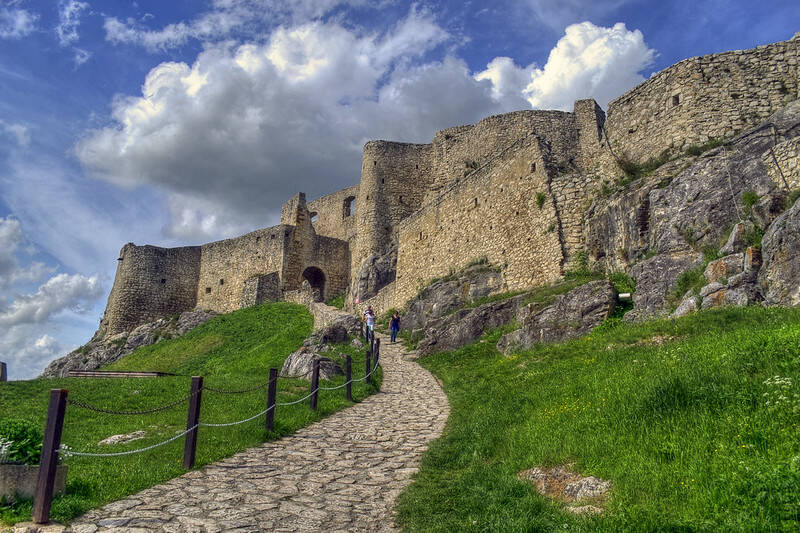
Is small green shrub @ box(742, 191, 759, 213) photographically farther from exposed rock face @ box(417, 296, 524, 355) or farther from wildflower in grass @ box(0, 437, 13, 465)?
wildflower in grass @ box(0, 437, 13, 465)

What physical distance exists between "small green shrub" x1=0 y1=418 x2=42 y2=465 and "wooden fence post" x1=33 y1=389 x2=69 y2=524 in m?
0.38

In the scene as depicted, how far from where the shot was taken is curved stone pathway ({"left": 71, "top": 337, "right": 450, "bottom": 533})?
535 centimetres

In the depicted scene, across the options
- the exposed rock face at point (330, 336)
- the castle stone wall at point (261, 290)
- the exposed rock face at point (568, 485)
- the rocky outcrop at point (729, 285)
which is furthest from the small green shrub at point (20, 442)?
the castle stone wall at point (261, 290)

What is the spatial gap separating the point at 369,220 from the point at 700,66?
24171 millimetres

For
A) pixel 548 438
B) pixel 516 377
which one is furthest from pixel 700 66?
pixel 548 438

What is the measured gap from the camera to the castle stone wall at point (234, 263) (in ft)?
129

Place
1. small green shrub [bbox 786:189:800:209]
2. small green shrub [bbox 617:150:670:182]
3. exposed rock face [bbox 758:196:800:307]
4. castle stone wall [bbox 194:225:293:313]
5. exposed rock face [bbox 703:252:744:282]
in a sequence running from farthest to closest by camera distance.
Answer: castle stone wall [bbox 194:225:293:313] < small green shrub [bbox 617:150:670:182] < small green shrub [bbox 786:189:800:209] < exposed rock face [bbox 703:252:744:282] < exposed rock face [bbox 758:196:800:307]

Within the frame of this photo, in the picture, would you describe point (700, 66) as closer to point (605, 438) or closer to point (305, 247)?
point (605, 438)

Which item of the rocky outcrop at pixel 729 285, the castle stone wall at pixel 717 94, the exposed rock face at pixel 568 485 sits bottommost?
the exposed rock face at pixel 568 485

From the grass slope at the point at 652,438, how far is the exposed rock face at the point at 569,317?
3610 mm

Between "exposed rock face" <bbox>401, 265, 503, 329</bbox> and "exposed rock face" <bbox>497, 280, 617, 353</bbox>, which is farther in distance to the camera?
"exposed rock face" <bbox>401, 265, 503, 329</bbox>

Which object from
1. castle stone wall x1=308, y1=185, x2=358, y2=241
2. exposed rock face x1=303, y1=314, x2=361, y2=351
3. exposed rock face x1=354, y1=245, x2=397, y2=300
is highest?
castle stone wall x1=308, y1=185, x2=358, y2=241

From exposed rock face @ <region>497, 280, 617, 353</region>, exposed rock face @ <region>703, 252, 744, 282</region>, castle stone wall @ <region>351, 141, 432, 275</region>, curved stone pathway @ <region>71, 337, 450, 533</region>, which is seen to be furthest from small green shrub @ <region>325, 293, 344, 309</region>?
exposed rock face @ <region>703, 252, 744, 282</region>

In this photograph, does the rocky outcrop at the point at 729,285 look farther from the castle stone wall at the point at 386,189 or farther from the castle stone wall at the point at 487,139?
the castle stone wall at the point at 386,189
